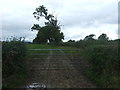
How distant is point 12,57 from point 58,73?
110 inches

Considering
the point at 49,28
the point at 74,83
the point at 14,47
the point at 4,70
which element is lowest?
the point at 74,83

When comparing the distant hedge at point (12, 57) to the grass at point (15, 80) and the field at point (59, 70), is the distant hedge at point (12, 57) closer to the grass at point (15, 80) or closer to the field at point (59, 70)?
the grass at point (15, 80)

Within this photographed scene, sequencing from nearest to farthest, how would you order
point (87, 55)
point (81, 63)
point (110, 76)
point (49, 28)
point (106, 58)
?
point (110, 76) → point (106, 58) → point (87, 55) → point (81, 63) → point (49, 28)

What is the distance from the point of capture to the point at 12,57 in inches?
334

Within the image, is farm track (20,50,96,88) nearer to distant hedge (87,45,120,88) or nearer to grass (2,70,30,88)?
grass (2,70,30,88)

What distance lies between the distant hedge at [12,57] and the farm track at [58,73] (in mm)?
798

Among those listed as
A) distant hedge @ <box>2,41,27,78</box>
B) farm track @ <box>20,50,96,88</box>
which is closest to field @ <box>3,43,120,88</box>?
farm track @ <box>20,50,96,88</box>

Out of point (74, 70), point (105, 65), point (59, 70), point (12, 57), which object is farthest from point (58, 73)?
point (12, 57)

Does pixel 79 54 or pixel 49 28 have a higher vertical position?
pixel 49 28

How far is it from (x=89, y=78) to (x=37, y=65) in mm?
3032

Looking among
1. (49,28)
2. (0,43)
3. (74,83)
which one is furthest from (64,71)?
(49,28)

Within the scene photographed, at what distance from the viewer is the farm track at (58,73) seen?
8.33m

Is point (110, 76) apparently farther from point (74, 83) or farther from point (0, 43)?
point (0, 43)

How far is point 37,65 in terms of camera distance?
35.1ft
